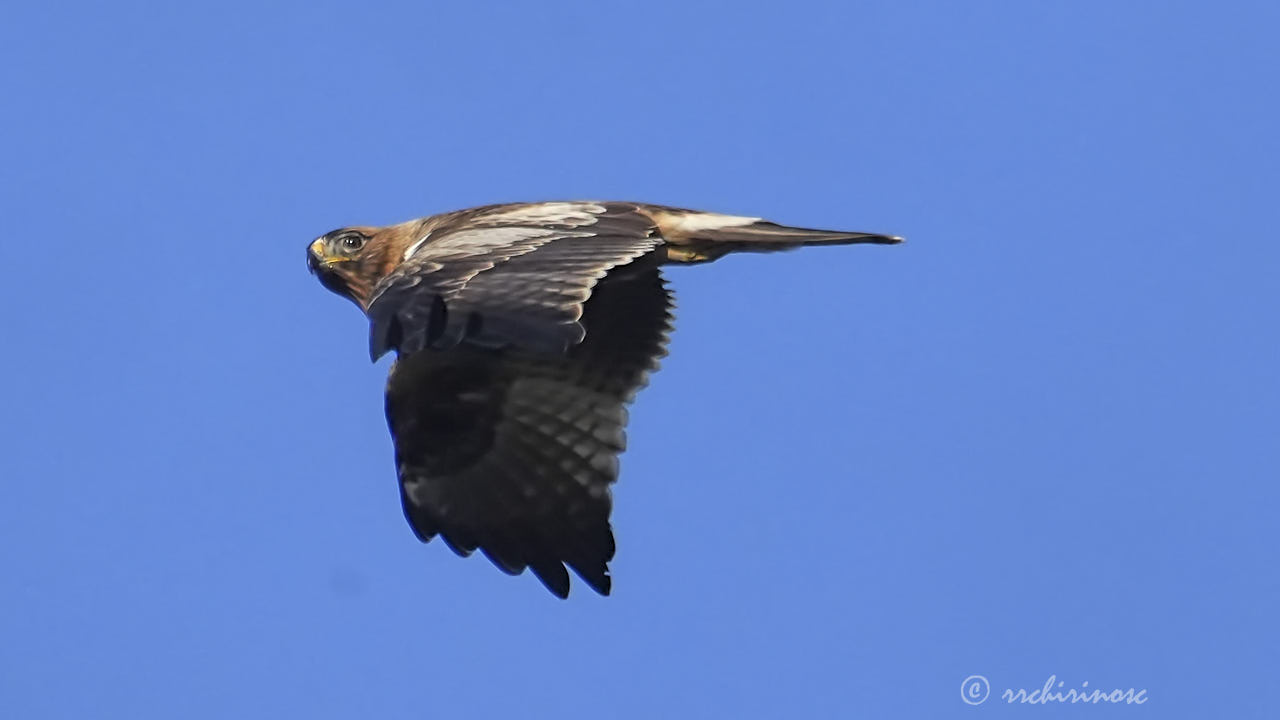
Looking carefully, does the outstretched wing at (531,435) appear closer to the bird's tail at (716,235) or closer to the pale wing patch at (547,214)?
the bird's tail at (716,235)

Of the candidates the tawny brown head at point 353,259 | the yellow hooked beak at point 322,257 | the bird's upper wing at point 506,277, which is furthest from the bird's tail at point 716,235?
the yellow hooked beak at point 322,257

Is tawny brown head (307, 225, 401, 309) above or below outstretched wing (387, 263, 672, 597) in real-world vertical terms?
above

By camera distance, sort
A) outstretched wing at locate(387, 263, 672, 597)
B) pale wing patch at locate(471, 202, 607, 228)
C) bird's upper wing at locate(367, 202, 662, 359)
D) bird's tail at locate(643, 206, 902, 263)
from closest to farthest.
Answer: bird's upper wing at locate(367, 202, 662, 359), pale wing patch at locate(471, 202, 607, 228), bird's tail at locate(643, 206, 902, 263), outstretched wing at locate(387, 263, 672, 597)

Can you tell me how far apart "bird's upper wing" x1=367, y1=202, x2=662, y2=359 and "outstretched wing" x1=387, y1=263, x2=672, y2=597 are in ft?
2.49

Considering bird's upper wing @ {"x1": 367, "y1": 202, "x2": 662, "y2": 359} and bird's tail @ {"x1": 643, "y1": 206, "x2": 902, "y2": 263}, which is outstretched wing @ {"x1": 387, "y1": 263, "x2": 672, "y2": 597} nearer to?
bird's tail @ {"x1": 643, "y1": 206, "x2": 902, "y2": 263}

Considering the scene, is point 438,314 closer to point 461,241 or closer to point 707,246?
point 461,241

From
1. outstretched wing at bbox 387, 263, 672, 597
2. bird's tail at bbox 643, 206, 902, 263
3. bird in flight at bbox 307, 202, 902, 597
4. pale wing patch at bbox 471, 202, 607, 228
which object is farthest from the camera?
outstretched wing at bbox 387, 263, 672, 597

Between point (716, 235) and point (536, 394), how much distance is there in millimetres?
1448

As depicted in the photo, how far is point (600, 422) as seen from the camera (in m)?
11.1

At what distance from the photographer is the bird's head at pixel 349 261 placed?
11.4 metres

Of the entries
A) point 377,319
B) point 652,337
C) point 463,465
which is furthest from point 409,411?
point 377,319

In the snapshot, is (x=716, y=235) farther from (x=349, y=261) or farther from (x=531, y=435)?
(x=349, y=261)

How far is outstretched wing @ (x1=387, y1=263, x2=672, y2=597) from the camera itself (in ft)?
35.8

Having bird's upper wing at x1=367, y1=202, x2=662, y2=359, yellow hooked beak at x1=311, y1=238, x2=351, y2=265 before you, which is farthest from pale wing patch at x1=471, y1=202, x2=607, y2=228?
yellow hooked beak at x1=311, y1=238, x2=351, y2=265
